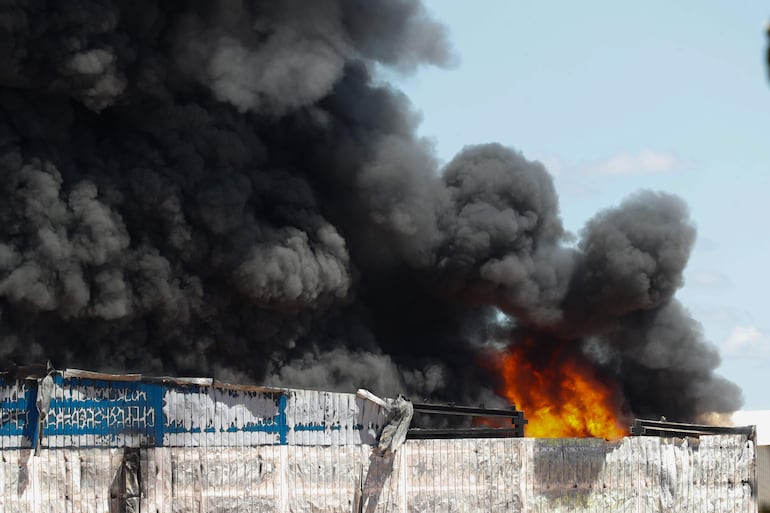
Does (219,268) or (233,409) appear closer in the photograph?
(233,409)

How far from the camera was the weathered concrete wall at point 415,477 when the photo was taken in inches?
838

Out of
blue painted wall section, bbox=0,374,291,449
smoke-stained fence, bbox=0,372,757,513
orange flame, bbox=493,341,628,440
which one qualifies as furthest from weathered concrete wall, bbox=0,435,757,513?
orange flame, bbox=493,341,628,440

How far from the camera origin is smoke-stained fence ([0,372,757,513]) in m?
21.3

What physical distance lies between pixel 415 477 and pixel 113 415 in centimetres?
529

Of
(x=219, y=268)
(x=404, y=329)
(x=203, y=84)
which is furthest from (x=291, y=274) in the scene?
(x=404, y=329)

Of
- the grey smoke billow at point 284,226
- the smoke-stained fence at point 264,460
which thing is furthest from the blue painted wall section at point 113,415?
the grey smoke billow at point 284,226

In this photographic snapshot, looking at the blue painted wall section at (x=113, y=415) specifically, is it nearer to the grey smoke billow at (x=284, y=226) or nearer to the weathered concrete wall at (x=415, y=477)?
the weathered concrete wall at (x=415, y=477)

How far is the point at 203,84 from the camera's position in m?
40.9

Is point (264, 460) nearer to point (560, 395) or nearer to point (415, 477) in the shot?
point (415, 477)

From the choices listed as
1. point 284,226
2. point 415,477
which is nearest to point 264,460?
point 415,477

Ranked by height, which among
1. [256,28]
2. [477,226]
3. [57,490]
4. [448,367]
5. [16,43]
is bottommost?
[57,490]

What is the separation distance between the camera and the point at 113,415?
71.3 ft

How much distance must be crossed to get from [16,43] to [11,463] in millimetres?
17954

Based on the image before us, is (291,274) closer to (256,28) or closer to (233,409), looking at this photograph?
(256,28)
